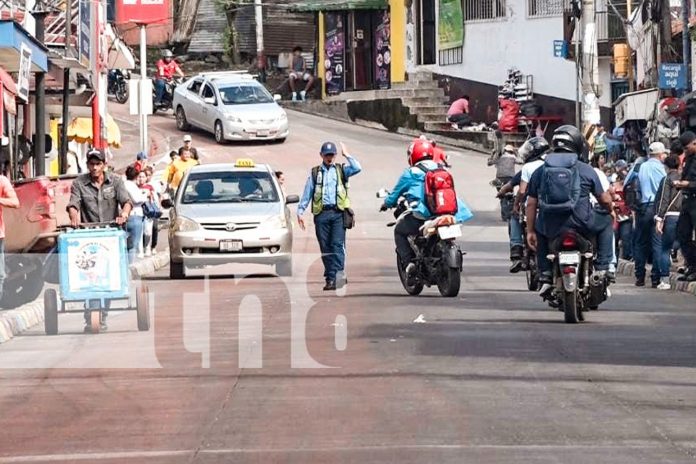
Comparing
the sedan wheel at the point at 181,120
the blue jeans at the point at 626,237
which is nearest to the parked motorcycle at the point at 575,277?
the blue jeans at the point at 626,237

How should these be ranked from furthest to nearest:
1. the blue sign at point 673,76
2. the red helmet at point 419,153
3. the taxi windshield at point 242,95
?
1. the taxi windshield at point 242,95
2. the blue sign at point 673,76
3. the red helmet at point 419,153

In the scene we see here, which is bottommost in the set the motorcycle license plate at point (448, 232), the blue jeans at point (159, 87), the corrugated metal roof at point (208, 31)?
the motorcycle license plate at point (448, 232)

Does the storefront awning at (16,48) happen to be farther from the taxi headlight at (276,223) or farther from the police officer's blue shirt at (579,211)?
the police officer's blue shirt at (579,211)

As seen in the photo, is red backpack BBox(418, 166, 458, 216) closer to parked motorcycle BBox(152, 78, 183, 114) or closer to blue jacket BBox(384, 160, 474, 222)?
blue jacket BBox(384, 160, 474, 222)

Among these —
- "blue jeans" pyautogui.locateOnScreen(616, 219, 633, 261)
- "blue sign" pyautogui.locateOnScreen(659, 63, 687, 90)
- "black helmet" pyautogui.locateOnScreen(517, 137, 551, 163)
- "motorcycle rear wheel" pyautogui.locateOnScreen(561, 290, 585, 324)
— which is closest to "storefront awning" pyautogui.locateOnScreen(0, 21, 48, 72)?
"black helmet" pyautogui.locateOnScreen(517, 137, 551, 163)

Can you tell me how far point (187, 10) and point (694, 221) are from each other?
4568cm

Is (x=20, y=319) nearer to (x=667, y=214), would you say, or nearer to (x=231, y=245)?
(x=231, y=245)

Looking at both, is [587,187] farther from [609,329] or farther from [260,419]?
[260,419]

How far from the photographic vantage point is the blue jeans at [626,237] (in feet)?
82.1

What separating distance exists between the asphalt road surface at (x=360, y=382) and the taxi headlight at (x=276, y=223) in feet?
10.4

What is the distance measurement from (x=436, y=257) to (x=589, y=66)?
15.8m

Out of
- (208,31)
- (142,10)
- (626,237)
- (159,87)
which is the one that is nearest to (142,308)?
(626,237)

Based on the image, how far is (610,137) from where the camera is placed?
38.2 meters

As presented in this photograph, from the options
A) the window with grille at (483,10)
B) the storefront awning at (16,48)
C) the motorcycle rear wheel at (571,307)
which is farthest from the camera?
the window with grille at (483,10)
